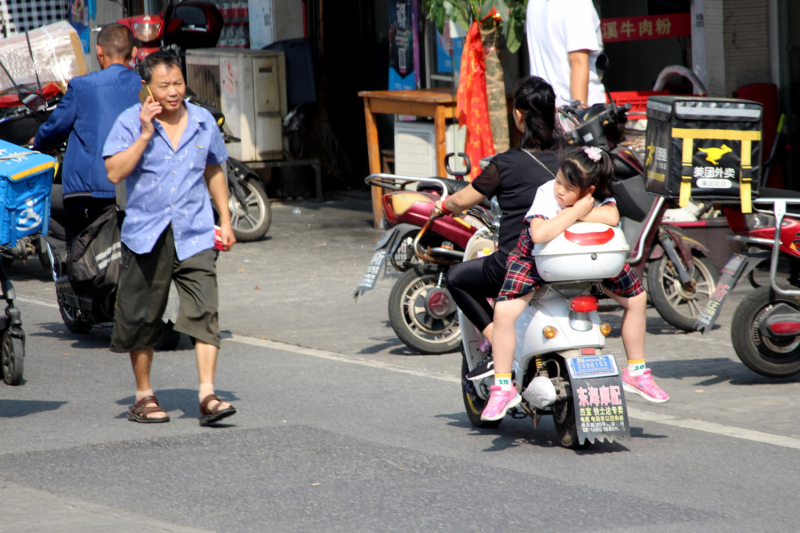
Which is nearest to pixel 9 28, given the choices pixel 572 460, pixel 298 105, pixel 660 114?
pixel 298 105

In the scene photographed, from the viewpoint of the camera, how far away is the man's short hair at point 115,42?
7.67m

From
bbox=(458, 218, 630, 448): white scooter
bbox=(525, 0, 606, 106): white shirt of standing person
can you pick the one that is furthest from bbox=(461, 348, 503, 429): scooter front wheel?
bbox=(525, 0, 606, 106): white shirt of standing person

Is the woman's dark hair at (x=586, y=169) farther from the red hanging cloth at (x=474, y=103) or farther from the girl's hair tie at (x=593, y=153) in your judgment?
the red hanging cloth at (x=474, y=103)

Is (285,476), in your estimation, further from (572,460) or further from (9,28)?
(9,28)

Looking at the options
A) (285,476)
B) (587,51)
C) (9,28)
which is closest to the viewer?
(285,476)

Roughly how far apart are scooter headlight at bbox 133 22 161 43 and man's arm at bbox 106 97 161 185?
12.0 metres

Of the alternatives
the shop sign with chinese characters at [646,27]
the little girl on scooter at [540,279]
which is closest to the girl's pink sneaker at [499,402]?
the little girl on scooter at [540,279]

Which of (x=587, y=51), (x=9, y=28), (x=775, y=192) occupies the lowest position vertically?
(x=775, y=192)

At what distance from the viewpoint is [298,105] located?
15.3 m

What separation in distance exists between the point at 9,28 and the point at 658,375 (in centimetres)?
1743

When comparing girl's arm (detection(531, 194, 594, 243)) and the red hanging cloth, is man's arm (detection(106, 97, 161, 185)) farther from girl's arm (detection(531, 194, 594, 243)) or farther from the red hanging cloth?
the red hanging cloth

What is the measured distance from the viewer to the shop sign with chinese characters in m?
11.2

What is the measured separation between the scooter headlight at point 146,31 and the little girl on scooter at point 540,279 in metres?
13.0

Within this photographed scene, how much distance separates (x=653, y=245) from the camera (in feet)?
25.7
